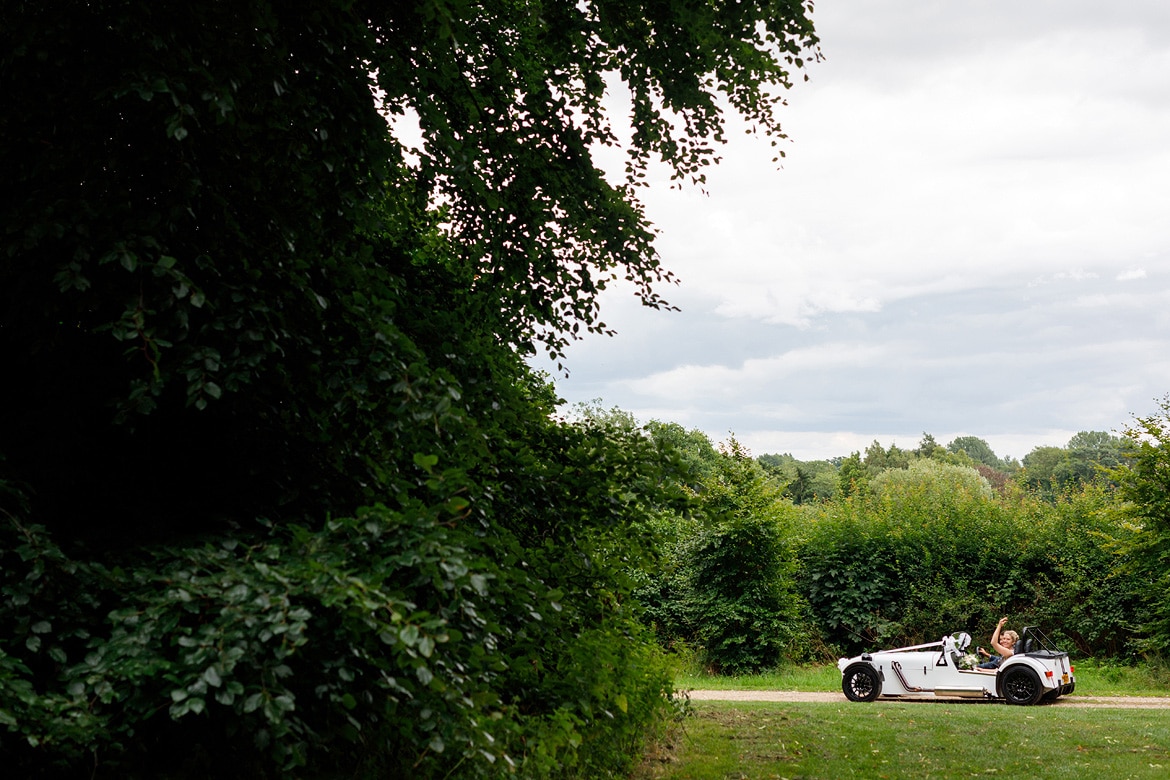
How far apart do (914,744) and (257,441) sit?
8.29m

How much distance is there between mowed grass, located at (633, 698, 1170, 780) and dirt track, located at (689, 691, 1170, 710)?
1.35 m

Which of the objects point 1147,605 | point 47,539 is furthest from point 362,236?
point 1147,605

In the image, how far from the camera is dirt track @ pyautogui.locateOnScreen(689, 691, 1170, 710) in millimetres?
13820

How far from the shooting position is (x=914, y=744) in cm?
993

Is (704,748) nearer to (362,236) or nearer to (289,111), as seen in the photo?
(362,236)

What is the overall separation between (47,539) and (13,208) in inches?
52.7

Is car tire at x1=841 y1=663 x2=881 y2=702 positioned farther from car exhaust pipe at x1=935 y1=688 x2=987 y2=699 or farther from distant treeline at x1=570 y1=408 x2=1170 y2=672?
distant treeline at x1=570 y1=408 x2=1170 y2=672

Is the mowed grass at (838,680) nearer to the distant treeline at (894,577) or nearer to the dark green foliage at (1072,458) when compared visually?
the distant treeline at (894,577)

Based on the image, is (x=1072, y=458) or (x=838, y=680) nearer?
(x=838, y=680)

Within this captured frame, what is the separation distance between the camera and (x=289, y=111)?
4340mm

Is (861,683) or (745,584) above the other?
(745,584)

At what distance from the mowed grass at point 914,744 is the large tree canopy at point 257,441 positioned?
3573 mm

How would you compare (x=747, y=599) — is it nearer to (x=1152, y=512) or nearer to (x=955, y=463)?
(x=1152, y=512)

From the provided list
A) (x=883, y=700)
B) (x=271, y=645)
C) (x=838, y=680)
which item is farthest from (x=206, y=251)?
(x=838, y=680)
